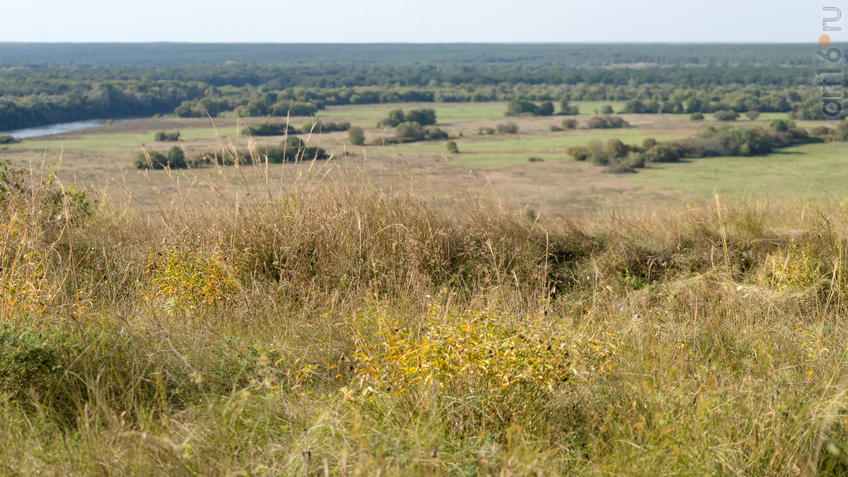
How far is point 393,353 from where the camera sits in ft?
10.0

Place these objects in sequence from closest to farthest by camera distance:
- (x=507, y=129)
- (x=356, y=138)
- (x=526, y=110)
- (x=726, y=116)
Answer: (x=356, y=138) < (x=507, y=129) < (x=726, y=116) < (x=526, y=110)

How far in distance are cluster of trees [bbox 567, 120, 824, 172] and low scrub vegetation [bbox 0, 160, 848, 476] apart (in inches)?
628

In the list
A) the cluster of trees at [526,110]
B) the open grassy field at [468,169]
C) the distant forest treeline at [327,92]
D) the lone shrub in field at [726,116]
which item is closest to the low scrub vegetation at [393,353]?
the open grassy field at [468,169]

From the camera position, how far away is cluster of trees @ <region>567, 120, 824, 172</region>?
2138cm

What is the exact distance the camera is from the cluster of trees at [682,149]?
21.4 meters

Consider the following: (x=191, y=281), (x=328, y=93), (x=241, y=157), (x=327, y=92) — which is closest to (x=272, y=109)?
(x=328, y=93)

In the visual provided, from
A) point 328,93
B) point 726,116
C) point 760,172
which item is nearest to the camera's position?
point 760,172

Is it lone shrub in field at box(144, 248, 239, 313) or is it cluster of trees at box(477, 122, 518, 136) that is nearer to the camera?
lone shrub in field at box(144, 248, 239, 313)

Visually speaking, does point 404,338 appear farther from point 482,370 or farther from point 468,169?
point 468,169

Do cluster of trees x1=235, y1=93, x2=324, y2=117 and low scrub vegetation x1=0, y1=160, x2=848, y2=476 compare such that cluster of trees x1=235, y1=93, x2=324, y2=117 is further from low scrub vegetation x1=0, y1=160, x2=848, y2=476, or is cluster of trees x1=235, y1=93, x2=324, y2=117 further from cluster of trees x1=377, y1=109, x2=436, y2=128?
low scrub vegetation x1=0, y1=160, x2=848, y2=476

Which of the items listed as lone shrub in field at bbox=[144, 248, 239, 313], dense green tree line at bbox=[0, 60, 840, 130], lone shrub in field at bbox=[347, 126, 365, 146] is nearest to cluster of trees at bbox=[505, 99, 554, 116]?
dense green tree line at bbox=[0, 60, 840, 130]

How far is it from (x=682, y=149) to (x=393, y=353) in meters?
21.8

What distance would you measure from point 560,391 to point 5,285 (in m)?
3.08

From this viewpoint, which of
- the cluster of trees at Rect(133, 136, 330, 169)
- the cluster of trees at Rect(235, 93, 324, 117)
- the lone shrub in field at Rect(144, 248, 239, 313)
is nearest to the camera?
the lone shrub in field at Rect(144, 248, 239, 313)
